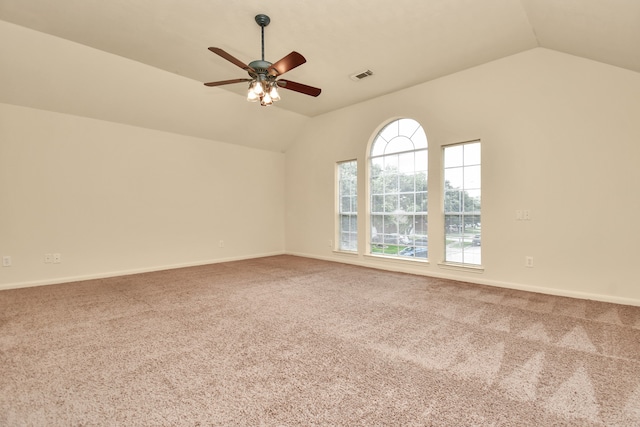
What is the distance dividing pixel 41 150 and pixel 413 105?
5.49 meters

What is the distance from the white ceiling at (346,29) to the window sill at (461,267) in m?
2.71

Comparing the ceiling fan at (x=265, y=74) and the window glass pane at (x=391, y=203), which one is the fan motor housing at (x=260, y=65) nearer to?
the ceiling fan at (x=265, y=74)

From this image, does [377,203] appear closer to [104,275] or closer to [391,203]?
[391,203]

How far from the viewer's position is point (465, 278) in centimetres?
423

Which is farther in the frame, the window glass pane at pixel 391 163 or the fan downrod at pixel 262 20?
the window glass pane at pixel 391 163

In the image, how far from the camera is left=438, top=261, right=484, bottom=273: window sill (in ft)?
13.5

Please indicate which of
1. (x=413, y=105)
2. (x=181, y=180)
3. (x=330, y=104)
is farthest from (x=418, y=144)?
(x=181, y=180)

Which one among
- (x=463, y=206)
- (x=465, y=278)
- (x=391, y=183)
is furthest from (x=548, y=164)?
(x=391, y=183)

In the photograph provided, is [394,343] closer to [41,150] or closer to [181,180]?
[181,180]

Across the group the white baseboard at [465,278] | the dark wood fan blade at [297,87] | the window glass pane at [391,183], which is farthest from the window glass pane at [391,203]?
the dark wood fan blade at [297,87]

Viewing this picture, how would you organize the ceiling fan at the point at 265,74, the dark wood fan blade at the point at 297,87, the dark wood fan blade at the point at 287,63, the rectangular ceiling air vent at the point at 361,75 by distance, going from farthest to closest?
the rectangular ceiling air vent at the point at 361,75 → the dark wood fan blade at the point at 297,87 → the ceiling fan at the point at 265,74 → the dark wood fan blade at the point at 287,63

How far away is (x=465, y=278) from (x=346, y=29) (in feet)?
11.8

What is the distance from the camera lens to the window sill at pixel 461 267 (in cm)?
412

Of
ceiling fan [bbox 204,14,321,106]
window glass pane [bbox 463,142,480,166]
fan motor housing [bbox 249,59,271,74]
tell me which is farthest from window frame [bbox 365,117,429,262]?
fan motor housing [bbox 249,59,271,74]
